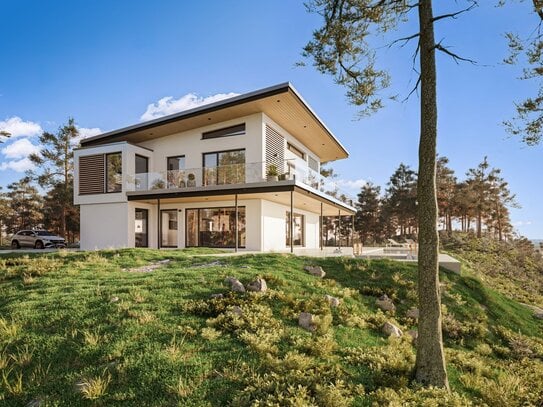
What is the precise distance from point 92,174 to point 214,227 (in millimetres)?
7821

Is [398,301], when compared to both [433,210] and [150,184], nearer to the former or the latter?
[433,210]

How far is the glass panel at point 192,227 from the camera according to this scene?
18.9 meters

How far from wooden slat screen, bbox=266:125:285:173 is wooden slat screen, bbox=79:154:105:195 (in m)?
9.51

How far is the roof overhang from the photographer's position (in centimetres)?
1582

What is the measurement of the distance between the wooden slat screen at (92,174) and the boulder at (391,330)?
17636 millimetres

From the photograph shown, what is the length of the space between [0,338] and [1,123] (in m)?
22.8

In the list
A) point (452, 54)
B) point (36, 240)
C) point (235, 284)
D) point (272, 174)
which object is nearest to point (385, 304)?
point (235, 284)

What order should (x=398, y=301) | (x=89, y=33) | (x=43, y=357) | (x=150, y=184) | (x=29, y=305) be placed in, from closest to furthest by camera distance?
(x=43, y=357)
(x=29, y=305)
(x=398, y=301)
(x=89, y=33)
(x=150, y=184)

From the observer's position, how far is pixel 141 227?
19344 millimetres

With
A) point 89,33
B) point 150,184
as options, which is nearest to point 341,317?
point 89,33

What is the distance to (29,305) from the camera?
5.99 metres

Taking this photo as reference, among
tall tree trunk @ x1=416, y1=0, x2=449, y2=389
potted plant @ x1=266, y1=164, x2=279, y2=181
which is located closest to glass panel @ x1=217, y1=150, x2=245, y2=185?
potted plant @ x1=266, y1=164, x2=279, y2=181

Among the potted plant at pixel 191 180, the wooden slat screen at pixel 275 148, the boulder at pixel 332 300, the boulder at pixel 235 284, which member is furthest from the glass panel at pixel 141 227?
the boulder at pixel 332 300

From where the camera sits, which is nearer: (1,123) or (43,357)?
(43,357)
